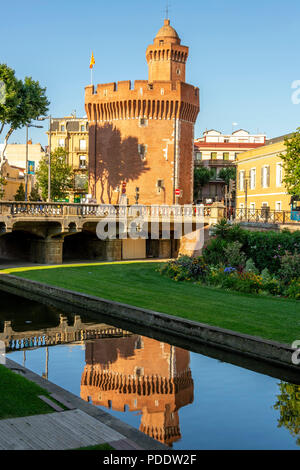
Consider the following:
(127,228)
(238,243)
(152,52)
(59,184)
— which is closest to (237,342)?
(238,243)

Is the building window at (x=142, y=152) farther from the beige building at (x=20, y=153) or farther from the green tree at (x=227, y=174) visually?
the beige building at (x=20, y=153)

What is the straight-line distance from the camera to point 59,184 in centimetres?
6719

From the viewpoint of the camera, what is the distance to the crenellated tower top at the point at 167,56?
54969mm

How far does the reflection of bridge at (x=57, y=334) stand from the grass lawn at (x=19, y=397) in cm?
522

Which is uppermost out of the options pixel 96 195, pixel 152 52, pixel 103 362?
pixel 152 52

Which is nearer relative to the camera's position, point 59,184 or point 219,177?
point 59,184

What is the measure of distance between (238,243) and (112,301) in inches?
349

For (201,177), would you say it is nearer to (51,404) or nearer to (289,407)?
(289,407)

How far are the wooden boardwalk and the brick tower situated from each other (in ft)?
134

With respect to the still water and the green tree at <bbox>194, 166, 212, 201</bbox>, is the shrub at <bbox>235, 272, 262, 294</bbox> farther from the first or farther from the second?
the green tree at <bbox>194, 166, 212, 201</bbox>

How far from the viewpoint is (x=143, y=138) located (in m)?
49.9

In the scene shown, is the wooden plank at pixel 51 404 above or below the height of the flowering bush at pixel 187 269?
below

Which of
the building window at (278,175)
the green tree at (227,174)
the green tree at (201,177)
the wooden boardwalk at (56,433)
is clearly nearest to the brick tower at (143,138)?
the building window at (278,175)

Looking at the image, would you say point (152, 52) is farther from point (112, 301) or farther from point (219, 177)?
point (112, 301)
